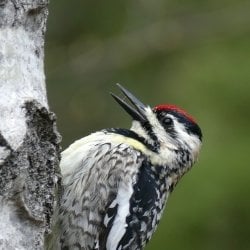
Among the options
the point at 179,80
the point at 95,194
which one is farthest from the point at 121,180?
the point at 179,80

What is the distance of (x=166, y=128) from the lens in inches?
219

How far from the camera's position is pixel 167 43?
855 cm

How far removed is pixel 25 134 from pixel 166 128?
1.69m

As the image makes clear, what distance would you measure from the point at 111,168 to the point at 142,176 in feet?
0.64

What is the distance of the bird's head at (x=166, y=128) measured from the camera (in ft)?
17.8

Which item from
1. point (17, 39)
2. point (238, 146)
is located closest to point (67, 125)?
point (238, 146)

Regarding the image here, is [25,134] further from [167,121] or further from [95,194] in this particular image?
[167,121]

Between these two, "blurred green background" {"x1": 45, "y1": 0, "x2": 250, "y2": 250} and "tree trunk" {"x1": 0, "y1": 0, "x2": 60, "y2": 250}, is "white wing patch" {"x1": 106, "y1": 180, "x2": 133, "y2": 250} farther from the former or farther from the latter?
"blurred green background" {"x1": 45, "y1": 0, "x2": 250, "y2": 250}

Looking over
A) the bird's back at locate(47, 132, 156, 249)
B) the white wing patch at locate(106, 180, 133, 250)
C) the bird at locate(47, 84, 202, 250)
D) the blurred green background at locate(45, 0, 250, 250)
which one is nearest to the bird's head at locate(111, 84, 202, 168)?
the bird at locate(47, 84, 202, 250)

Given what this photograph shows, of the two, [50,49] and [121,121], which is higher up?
[50,49]

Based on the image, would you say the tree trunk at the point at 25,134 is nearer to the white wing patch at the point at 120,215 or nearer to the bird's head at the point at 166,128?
the white wing patch at the point at 120,215

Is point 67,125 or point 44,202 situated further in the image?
point 67,125

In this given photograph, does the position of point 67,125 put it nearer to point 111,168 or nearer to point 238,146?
point 238,146

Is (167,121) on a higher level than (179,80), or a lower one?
higher
